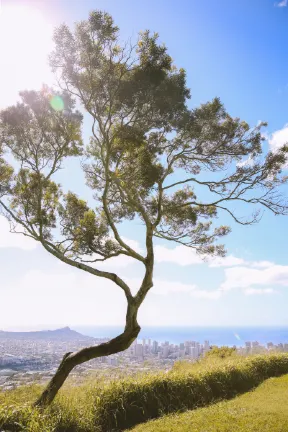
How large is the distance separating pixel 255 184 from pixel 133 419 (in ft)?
20.3

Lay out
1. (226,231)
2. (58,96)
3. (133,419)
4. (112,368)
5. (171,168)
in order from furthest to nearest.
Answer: (226,231)
(171,168)
(112,368)
(58,96)
(133,419)

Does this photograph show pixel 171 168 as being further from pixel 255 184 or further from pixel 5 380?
pixel 5 380

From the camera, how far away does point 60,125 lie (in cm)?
862

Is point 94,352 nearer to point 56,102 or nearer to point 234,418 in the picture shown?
point 234,418

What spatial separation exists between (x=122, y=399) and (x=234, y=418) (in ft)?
7.45

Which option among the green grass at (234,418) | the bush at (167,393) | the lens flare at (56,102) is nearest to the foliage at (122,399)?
the bush at (167,393)

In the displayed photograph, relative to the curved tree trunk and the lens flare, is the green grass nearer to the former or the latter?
the curved tree trunk

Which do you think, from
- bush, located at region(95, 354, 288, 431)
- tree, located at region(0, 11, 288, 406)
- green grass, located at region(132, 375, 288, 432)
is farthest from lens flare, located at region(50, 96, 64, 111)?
green grass, located at region(132, 375, 288, 432)

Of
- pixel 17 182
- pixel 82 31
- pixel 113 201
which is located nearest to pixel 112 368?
pixel 113 201

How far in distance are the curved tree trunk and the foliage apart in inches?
10.4

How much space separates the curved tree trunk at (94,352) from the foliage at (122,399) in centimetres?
26

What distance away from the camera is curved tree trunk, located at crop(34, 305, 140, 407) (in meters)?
7.21

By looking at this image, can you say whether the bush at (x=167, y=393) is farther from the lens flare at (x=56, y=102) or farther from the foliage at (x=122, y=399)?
the lens flare at (x=56, y=102)

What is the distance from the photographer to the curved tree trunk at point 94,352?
721 cm
